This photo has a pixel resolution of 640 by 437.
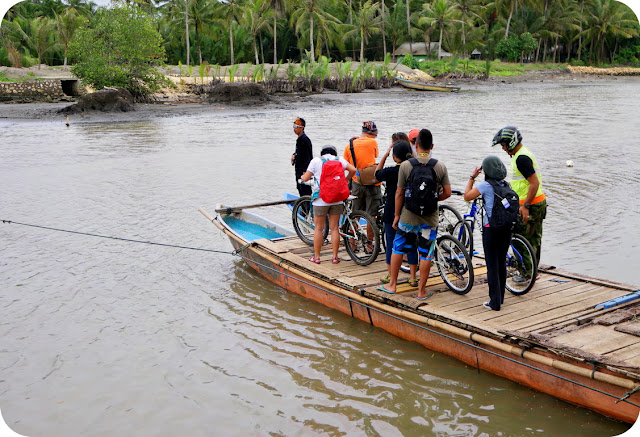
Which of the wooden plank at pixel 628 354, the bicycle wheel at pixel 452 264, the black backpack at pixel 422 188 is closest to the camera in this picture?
the wooden plank at pixel 628 354

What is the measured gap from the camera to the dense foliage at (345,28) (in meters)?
53.7

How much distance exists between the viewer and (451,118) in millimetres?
31062

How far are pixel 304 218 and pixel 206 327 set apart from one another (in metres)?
2.46

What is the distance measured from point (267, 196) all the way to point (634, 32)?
64.8m

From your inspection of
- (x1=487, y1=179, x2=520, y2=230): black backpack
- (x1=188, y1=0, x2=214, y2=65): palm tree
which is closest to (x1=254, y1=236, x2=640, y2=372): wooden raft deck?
(x1=487, y1=179, x2=520, y2=230): black backpack

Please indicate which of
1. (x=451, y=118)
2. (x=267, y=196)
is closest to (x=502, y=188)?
(x=267, y=196)

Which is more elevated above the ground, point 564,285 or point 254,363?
point 564,285

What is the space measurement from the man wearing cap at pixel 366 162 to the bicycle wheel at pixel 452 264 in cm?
141

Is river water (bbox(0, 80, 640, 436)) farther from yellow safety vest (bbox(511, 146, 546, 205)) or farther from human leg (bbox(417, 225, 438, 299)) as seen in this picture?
yellow safety vest (bbox(511, 146, 546, 205))

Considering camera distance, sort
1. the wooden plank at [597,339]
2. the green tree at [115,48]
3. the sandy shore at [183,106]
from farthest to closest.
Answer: the green tree at [115,48], the sandy shore at [183,106], the wooden plank at [597,339]

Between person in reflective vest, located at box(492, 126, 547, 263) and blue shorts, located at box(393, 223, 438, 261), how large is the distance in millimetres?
888

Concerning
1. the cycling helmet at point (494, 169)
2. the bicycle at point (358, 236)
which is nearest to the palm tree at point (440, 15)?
the bicycle at point (358, 236)

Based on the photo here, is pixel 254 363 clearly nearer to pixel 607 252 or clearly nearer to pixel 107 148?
pixel 607 252

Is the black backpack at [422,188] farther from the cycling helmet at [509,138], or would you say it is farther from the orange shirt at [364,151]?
the orange shirt at [364,151]
